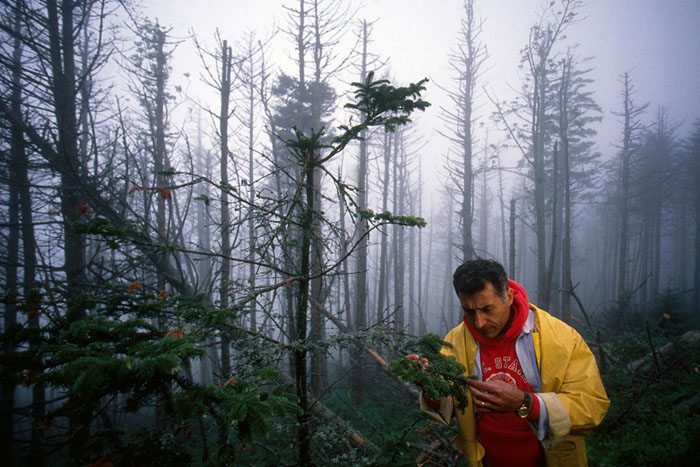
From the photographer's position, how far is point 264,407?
1.19 m

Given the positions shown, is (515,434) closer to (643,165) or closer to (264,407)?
(264,407)

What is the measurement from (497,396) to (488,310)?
624 millimetres

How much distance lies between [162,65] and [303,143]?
50.8ft

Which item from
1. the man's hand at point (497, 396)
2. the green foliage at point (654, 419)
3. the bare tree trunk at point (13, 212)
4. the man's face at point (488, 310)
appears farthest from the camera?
the bare tree trunk at point (13, 212)

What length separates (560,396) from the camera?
193 cm

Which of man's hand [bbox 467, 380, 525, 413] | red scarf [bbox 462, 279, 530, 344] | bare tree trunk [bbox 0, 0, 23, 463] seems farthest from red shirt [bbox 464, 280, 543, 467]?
bare tree trunk [bbox 0, 0, 23, 463]

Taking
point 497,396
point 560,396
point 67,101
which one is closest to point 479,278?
point 497,396

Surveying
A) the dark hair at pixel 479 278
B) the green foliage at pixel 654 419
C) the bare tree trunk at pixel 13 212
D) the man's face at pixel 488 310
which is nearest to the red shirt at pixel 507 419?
the man's face at pixel 488 310

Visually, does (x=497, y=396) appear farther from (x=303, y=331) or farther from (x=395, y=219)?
(x=303, y=331)

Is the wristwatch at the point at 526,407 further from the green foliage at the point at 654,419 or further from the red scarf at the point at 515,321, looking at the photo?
the green foliage at the point at 654,419

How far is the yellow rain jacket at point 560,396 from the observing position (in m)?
1.88

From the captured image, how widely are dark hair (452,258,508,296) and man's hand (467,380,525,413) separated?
68 centimetres

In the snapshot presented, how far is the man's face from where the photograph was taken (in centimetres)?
219

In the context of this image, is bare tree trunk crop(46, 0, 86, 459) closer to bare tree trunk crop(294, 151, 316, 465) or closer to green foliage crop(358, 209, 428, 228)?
bare tree trunk crop(294, 151, 316, 465)
